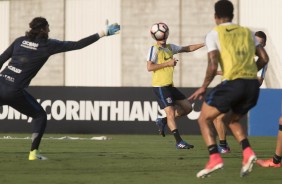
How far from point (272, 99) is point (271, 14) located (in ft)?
24.7

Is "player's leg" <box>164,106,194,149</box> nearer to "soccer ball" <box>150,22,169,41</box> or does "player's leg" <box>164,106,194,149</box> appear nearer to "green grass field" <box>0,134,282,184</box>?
"green grass field" <box>0,134,282,184</box>

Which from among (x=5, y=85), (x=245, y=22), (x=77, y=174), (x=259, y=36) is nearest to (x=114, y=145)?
(x=259, y=36)

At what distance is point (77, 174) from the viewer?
36.7 feet

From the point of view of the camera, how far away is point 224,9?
10867 millimetres

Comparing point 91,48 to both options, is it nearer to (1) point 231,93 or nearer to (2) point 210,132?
(2) point 210,132

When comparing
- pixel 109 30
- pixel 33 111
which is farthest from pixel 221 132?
pixel 33 111

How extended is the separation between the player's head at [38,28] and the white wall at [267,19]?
1904cm

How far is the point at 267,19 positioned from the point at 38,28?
19603 millimetres

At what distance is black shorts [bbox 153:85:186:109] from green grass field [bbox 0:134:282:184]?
887 millimetres

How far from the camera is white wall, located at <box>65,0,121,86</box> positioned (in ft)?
107

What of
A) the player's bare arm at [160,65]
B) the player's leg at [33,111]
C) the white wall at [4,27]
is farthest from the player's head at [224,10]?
the white wall at [4,27]

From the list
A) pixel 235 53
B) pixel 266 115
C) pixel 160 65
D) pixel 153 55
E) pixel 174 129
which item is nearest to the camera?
pixel 235 53

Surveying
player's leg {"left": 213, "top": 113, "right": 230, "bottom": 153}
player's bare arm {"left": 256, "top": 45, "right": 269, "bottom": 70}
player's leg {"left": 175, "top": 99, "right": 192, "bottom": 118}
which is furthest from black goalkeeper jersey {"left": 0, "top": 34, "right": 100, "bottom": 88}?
player's leg {"left": 175, "top": 99, "right": 192, "bottom": 118}

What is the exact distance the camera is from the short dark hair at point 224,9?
10.9 meters
